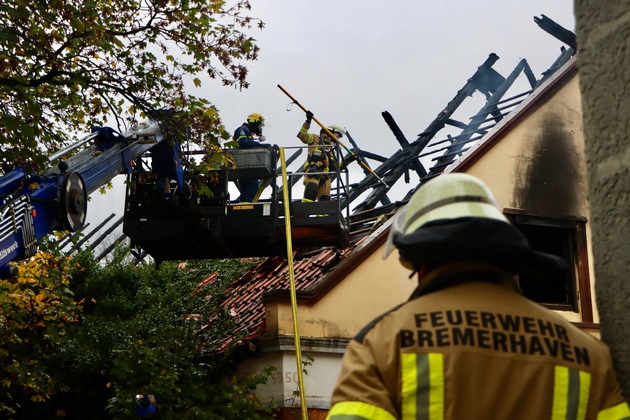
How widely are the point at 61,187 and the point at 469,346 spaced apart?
867 cm

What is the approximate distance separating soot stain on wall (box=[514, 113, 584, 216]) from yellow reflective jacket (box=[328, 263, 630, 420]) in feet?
35.6

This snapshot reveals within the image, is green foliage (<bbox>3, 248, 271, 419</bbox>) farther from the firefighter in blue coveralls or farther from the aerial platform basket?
the firefighter in blue coveralls

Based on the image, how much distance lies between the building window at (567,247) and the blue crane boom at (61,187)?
16.0ft

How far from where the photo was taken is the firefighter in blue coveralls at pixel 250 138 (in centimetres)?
1349

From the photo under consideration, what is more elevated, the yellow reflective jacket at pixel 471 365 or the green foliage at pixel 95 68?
the green foliage at pixel 95 68

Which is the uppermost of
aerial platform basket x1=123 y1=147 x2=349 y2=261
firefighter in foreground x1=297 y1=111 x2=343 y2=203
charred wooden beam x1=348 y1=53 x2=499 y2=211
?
charred wooden beam x1=348 y1=53 x2=499 y2=211

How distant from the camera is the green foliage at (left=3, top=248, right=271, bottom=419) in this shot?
1111 cm

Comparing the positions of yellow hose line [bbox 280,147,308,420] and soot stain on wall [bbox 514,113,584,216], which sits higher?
soot stain on wall [bbox 514,113,584,216]

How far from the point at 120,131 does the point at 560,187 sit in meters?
6.02

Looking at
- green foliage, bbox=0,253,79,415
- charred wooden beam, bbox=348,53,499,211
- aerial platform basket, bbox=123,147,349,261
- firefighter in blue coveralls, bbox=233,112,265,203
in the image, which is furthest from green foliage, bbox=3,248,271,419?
charred wooden beam, bbox=348,53,499,211

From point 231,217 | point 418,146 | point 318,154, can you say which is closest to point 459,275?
point 231,217

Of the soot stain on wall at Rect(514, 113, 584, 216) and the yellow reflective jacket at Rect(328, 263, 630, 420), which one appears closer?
the yellow reflective jacket at Rect(328, 263, 630, 420)

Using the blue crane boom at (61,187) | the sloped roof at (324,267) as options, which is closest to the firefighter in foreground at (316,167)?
the sloped roof at (324,267)

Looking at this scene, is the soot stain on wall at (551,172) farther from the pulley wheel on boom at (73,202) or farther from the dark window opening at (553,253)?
the pulley wheel on boom at (73,202)
